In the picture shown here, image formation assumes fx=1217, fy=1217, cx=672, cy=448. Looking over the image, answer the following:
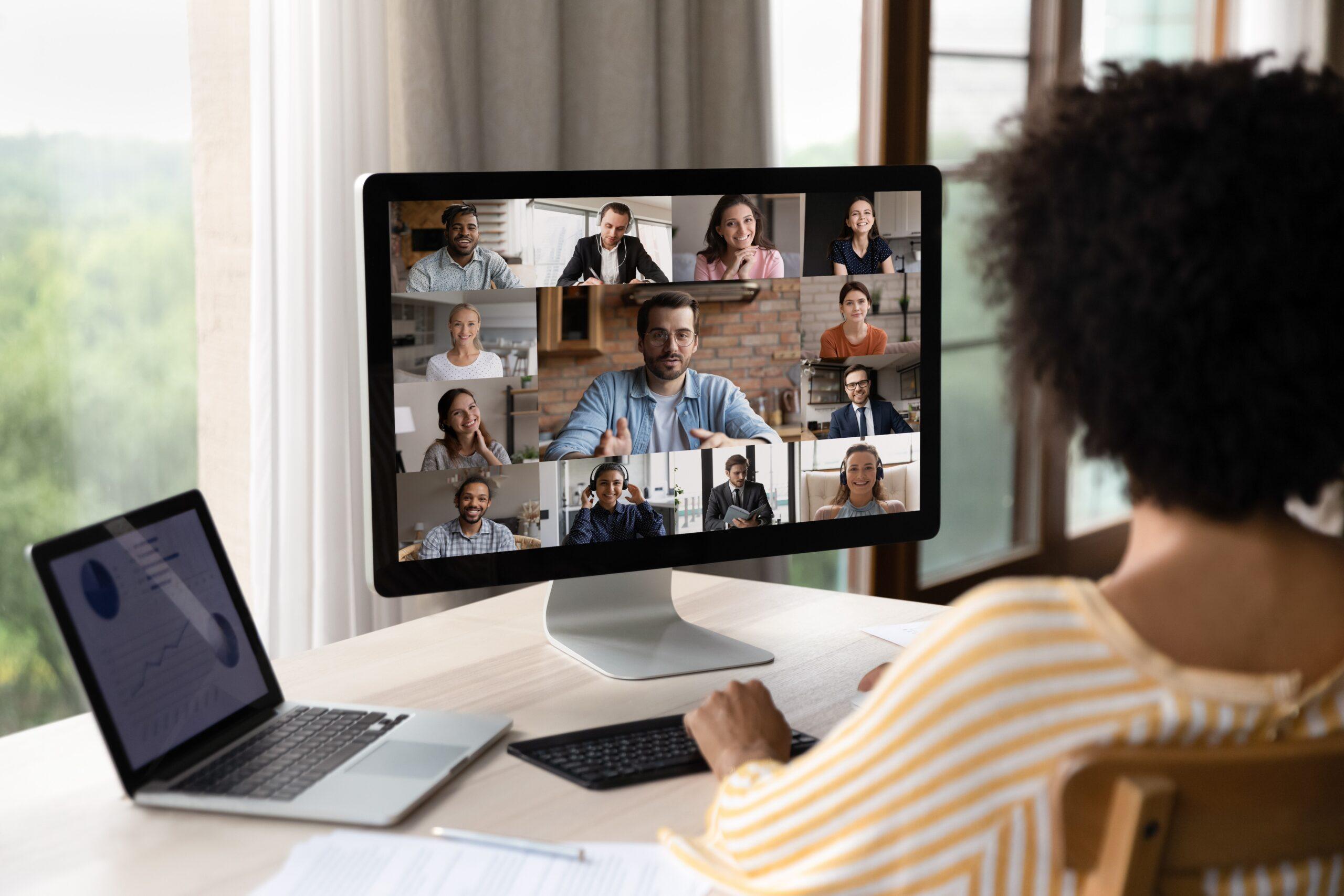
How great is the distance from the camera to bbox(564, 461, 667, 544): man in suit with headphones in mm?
1294

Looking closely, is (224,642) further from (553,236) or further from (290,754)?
(553,236)

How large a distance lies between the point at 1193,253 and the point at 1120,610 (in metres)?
0.20

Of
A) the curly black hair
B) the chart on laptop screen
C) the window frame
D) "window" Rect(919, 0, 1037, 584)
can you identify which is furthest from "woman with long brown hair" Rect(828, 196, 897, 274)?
"window" Rect(919, 0, 1037, 584)

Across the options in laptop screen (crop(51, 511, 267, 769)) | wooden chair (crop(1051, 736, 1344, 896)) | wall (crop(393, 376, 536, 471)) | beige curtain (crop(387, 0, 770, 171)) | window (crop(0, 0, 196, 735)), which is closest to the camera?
wooden chair (crop(1051, 736, 1344, 896))

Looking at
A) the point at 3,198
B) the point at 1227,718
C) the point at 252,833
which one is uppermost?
the point at 3,198

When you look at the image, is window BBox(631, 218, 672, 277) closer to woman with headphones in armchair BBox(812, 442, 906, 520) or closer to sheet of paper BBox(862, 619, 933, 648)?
woman with headphones in armchair BBox(812, 442, 906, 520)

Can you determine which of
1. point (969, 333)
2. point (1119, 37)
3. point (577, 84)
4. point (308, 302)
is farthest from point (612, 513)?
point (1119, 37)

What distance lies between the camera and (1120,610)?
Result: 690mm

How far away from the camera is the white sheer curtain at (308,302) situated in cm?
167

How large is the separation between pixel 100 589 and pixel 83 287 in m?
0.88

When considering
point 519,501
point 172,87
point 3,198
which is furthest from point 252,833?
point 172,87

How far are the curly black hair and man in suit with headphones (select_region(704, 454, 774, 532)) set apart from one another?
640mm

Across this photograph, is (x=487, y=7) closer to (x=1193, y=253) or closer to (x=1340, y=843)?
(x=1193, y=253)

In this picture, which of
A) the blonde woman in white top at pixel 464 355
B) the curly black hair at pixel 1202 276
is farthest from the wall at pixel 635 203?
the curly black hair at pixel 1202 276
